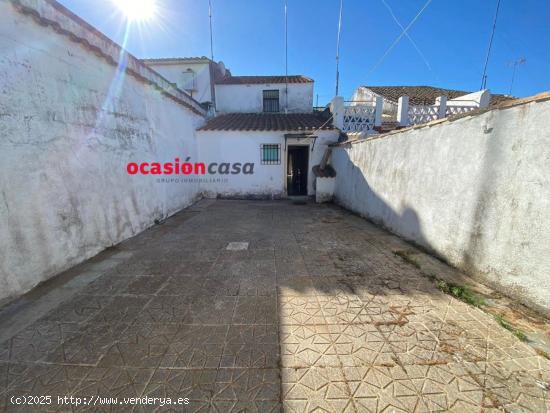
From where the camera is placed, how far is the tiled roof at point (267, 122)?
9328mm

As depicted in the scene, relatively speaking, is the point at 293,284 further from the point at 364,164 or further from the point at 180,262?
the point at 364,164

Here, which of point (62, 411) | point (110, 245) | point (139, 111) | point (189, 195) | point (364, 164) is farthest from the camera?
point (189, 195)

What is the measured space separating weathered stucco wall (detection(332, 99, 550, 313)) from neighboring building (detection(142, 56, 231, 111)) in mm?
11330

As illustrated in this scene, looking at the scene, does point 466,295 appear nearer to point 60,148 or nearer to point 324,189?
point 60,148

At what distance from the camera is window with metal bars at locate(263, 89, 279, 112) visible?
12477 mm

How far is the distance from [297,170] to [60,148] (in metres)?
8.47

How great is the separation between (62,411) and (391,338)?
2595 millimetres

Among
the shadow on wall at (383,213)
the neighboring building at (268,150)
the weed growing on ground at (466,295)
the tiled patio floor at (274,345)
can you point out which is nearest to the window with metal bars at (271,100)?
the neighboring building at (268,150)

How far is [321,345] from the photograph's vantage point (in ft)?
6.47

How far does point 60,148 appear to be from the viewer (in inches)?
127

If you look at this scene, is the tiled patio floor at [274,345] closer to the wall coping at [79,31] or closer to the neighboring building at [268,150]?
the wall coping at [79,31]

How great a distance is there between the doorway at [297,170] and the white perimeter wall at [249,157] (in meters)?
0.53

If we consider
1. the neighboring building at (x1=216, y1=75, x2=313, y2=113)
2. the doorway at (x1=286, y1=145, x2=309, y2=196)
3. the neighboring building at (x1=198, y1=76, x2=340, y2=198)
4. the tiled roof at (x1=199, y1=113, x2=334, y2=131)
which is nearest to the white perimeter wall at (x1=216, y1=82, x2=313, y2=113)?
the neighboring building at (x1=216, y1=75, x2=313, y2=113)

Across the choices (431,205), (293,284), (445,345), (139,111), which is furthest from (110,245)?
(431,205)
